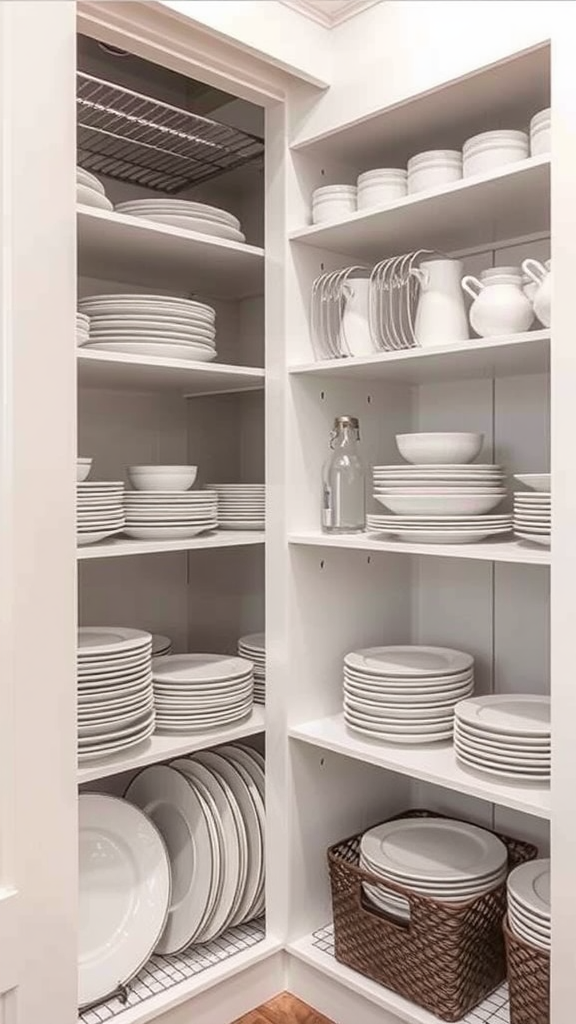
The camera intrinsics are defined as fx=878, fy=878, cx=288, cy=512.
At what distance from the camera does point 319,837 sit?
1747mm

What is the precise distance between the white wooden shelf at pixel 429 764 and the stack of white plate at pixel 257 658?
7.0 inches

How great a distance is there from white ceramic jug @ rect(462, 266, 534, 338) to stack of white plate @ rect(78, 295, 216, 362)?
53 cm

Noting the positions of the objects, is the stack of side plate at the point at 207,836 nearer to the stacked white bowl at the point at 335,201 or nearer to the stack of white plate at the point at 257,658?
the stack of white plate at the point at 257,658

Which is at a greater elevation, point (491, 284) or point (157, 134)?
point (157, 134)

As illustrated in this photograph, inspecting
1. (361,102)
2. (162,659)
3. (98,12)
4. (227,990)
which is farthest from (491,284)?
(227,990)

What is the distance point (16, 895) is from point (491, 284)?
1.09m

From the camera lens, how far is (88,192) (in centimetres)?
147

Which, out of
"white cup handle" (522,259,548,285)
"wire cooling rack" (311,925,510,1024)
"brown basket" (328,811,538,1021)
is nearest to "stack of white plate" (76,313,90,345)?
"white cup handle" (522,259,548,285)

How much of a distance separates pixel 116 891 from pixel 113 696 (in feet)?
1.31

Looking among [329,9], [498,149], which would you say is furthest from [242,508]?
[329,9]

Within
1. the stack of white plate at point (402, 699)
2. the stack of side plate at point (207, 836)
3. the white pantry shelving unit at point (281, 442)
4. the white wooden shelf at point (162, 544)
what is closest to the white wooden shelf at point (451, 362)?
the white pantry shelving unit at point (281, 442)

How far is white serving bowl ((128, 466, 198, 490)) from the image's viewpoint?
164 cm

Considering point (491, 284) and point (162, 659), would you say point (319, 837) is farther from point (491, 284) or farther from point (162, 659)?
point (491, 284)

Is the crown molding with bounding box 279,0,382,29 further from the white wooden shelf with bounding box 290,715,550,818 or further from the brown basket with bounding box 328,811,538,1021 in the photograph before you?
the brown basket with bounding box 328,811,538,1021
